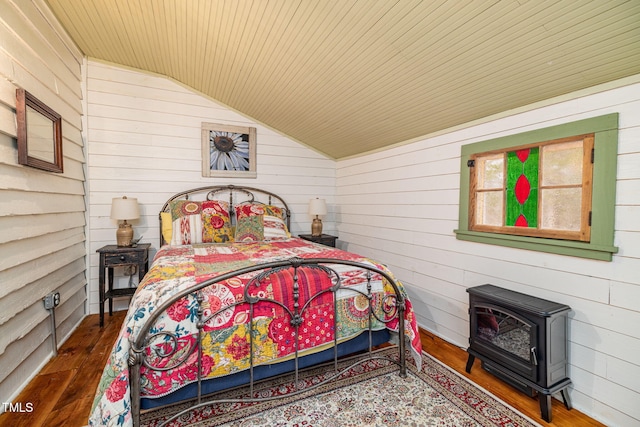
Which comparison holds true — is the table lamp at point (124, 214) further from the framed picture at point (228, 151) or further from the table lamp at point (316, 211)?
the table lamp at point (316, 211)

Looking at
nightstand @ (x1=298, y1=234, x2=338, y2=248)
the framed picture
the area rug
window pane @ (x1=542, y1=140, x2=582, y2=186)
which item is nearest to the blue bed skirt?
the area rug

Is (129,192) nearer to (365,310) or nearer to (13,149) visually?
(13,149)

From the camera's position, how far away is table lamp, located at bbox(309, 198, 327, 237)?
378 cm

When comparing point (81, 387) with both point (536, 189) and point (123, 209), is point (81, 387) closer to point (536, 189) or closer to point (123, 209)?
point (123, 209)

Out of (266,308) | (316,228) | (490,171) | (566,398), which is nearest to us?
(266,308)

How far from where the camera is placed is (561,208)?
1858 millimetres

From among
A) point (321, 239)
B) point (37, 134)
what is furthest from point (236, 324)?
point (321, 239)

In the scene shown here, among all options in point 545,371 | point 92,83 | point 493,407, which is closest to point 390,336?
point 493,407

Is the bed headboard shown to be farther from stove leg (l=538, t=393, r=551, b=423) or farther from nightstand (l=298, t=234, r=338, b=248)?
stove leg (l=538, t=393, r=551, b=423)

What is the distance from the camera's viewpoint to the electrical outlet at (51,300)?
7.05 ft

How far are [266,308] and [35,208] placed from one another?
1760 mm

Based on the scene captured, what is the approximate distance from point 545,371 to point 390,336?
2.91 feet

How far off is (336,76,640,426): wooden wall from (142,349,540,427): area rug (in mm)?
538

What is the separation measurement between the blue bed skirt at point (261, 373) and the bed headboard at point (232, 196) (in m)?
2.17
